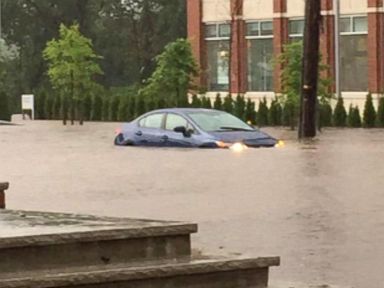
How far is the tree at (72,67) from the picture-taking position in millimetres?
61156

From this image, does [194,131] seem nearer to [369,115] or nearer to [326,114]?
[369,115]

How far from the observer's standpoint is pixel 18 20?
93.0 meters

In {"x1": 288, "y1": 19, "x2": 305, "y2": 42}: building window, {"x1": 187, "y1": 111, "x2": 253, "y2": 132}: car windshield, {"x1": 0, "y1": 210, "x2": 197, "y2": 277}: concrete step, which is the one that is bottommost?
{"x1": 0, "y1": 210, "x2": 197, "y2": 277}: concrete step

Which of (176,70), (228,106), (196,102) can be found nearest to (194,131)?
(228,106)

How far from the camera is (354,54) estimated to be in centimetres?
5841

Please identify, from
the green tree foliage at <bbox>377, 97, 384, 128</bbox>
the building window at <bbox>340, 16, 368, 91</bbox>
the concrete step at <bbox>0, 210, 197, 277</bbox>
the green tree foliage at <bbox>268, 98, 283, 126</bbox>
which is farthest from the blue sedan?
the building window at <bbox>340, 16, 368, 91</bbox>

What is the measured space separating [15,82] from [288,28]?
3415 centimetres

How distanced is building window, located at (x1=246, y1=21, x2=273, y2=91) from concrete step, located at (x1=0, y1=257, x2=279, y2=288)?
54.4 meters

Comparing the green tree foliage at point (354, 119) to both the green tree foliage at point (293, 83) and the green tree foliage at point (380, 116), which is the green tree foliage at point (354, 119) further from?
the green tree foliage at point (293, 83)

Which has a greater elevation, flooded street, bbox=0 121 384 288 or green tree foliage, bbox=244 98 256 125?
green tree foliage, bbox=244 98 256 125

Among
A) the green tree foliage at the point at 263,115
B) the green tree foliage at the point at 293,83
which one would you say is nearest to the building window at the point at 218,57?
the green tree foliage at the point at 263,115

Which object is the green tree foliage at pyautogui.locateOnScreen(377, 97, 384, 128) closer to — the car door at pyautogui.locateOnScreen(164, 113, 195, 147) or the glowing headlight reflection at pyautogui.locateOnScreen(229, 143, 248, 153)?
the car door at pyautogui.locateOnScreen(164, 113, 195, 147)

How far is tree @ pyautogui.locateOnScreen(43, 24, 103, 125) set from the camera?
61156 mm

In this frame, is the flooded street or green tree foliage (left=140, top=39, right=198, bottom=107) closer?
the flooded street
